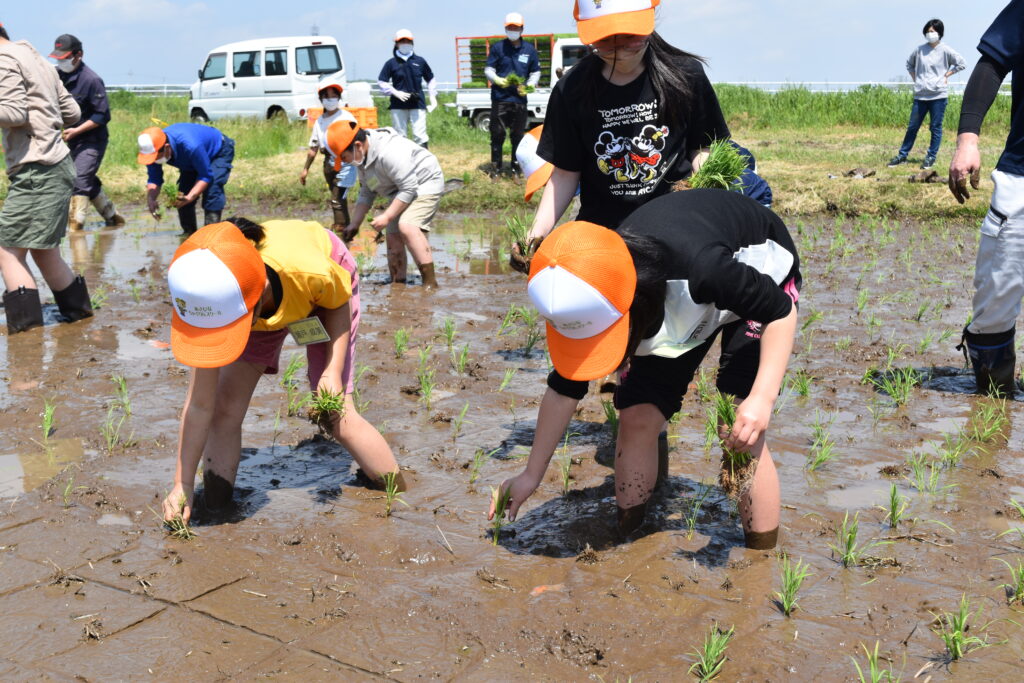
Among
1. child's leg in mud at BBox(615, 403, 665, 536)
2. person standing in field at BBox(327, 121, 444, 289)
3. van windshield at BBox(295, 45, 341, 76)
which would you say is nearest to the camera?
child's leg in mud at BBox(615, 403, 665, 536)

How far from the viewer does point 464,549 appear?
3.29 metres

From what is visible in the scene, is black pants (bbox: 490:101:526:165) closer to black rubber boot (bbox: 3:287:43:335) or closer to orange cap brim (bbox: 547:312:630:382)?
black rubber boot (bbox: 3:287:43:335)

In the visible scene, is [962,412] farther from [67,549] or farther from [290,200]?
[290,200]

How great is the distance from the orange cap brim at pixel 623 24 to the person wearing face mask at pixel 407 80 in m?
10.5

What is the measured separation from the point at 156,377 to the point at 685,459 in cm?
292

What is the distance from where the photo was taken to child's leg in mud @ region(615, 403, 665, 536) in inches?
124

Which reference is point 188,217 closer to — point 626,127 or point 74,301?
point 74,301

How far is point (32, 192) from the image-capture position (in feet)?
19.7

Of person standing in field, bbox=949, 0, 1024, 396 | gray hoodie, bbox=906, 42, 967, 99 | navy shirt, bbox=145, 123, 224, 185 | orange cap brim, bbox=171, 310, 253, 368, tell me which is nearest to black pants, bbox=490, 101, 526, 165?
navy shirt, bbox=145, 123, 224, 185

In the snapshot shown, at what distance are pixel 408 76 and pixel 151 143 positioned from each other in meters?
5.41

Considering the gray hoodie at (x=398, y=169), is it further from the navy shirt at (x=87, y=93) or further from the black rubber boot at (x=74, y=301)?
the navy shirt at (x=87, y=93)

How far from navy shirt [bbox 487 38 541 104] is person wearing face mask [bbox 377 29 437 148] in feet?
3.15

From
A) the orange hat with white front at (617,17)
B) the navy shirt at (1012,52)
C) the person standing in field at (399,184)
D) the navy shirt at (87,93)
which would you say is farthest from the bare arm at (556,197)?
the navy shirt at (87,93)

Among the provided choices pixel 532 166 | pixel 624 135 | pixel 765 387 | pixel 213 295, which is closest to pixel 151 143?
pixel 532 166
